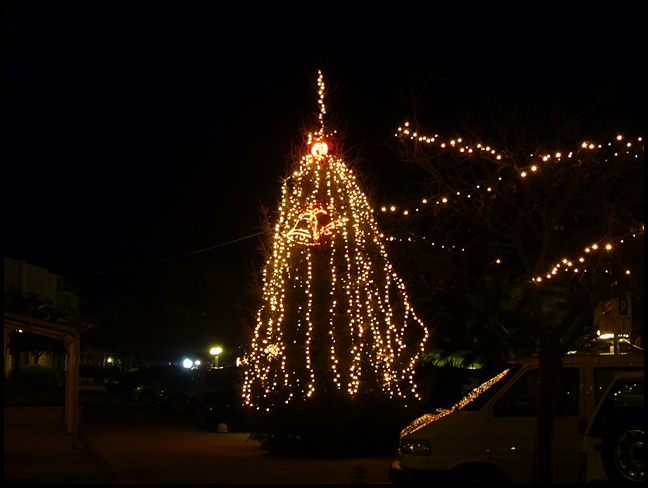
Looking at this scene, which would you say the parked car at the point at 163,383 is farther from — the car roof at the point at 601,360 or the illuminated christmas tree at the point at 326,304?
the car roof at the point at 601,360

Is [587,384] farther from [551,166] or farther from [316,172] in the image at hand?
[316,172]

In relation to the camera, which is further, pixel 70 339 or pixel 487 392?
pixel 70 339

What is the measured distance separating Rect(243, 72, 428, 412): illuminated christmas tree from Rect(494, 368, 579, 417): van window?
5778mm

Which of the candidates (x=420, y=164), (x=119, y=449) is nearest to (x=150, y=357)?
(x=119, y=449)

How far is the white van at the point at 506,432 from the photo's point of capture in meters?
11.3

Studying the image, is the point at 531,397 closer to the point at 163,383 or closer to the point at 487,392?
the point at 487,392

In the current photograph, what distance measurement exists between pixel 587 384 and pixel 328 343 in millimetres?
6746

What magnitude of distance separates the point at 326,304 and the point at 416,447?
6620 mm

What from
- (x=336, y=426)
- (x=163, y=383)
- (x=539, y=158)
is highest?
(x=539, y=158)

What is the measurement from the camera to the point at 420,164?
13.2 meters

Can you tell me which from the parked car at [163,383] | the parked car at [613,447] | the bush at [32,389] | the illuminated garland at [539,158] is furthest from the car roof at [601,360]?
the parked car at [163,383]

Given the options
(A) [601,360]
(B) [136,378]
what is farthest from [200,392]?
(A) [601,360]

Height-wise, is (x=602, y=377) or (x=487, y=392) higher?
(x=602, y=377)

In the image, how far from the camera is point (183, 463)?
16266mm
